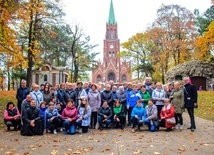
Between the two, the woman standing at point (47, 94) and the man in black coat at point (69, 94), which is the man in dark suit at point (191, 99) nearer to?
the man in black coat at point (69, 94)

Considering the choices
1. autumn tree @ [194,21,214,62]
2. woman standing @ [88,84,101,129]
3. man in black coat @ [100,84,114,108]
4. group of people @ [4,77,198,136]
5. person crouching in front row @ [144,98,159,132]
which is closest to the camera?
group of people @ [4,77,198,136]

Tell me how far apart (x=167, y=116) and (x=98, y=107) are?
2599 millimetres

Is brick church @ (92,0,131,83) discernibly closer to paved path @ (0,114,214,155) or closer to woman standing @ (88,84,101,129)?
woman standing @ (88,84,101,129)

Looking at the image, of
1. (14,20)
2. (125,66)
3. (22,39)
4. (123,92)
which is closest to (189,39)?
(22,39)

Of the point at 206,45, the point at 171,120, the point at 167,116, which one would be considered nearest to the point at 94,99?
the point at 167,116

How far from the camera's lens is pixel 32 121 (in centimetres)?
943

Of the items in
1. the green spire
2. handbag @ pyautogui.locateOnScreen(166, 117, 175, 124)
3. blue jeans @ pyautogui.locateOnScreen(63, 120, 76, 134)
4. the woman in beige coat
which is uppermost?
the green spire

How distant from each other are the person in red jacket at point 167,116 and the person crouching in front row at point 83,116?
2.63 metres

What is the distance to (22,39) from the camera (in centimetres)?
2552

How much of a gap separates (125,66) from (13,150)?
7398 cm

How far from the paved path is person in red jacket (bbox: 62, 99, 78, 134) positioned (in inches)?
14.8

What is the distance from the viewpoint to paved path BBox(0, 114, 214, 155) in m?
6.84

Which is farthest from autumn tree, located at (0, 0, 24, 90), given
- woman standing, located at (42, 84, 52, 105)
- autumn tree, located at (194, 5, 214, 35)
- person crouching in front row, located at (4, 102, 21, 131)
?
autumn tree, located at (194, 5, 214, 35)

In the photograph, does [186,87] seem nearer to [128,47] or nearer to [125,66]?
[128,47]
